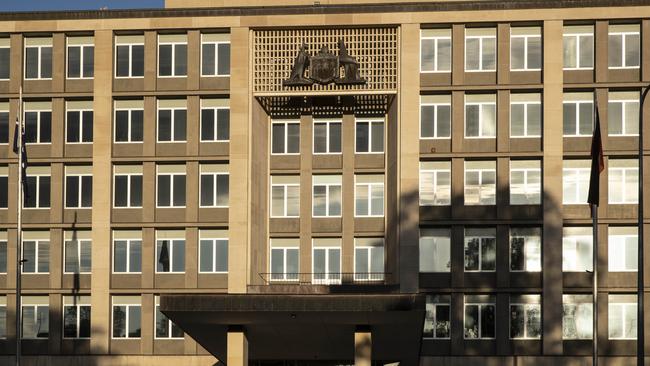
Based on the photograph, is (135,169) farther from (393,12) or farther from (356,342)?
(356,342)

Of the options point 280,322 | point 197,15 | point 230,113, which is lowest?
point 280,322

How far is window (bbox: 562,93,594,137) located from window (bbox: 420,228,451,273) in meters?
8.65

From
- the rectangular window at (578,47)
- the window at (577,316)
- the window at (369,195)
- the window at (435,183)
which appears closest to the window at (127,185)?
the window at (369,195)

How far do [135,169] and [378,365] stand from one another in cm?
1721

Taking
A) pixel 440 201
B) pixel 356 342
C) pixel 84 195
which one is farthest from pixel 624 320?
pixel 84 195

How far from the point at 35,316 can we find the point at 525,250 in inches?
1066

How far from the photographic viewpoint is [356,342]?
4778 cm

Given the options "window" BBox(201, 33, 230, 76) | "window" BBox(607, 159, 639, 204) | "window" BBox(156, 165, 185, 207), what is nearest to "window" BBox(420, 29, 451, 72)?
"window" BBox(607, 159, 639, 204)

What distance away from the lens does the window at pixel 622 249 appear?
204 ft

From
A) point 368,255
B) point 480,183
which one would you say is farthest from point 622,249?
point 368,255

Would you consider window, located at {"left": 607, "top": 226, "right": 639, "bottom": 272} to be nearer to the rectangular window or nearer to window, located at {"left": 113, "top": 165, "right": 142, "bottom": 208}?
the rectangular window

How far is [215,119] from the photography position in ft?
211

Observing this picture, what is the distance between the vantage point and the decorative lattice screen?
63.6 metres

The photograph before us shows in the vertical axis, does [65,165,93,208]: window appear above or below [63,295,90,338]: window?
above
